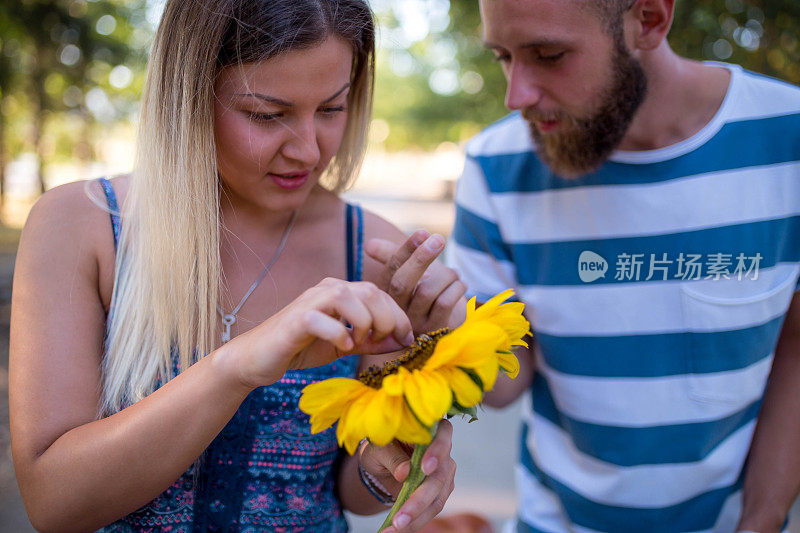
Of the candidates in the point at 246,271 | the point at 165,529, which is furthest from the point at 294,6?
the point at 165,529

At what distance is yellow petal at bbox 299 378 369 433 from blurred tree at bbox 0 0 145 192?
31.0ft

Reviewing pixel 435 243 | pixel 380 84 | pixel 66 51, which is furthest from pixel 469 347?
pixel 380 84

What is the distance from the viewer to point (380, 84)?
2522cm

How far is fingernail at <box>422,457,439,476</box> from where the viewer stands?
3.51 feet

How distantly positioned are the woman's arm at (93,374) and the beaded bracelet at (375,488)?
0.48 metres

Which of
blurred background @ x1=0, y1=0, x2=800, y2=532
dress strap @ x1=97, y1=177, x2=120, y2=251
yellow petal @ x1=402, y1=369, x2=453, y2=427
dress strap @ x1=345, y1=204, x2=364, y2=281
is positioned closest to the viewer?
yellow petal @ x1=402, y1=369, x2=453, y2=427

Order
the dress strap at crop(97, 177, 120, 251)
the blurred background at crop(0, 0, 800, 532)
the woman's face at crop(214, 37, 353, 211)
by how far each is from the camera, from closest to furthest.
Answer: the woman's face at crop(214, 37, 353, 211), the dress strap at crop(97, 177, 120, 251), the blurred background at crop(0, 0, 800, 532)

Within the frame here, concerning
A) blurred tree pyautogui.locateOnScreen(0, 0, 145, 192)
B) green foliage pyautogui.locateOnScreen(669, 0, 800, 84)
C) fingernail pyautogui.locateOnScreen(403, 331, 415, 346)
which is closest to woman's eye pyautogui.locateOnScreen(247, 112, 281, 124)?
fingernail pyautogui.locateOnScreen(403, 331, 415, 346)

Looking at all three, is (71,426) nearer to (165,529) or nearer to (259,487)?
(165,529)

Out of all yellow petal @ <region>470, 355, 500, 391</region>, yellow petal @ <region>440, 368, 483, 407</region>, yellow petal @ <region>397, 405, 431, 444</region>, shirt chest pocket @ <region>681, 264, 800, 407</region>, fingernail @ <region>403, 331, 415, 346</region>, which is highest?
yellow petal @ <region>470, 355, 500, 391</region>

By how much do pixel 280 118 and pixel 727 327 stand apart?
1.48 m

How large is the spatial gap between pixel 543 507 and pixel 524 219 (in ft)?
3.39

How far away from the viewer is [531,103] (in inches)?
75.4

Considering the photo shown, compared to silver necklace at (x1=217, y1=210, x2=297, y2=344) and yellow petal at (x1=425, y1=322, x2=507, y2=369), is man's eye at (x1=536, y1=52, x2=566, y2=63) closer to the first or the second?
silver necklace at (x1=217, y1=210, x2=297, y2=344)
